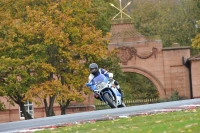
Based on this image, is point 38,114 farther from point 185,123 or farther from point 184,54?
point 185,123

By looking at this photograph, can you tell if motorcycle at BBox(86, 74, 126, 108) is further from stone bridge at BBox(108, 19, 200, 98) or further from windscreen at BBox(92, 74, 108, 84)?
stone bridge at BBox(108, 19, 200, 98)

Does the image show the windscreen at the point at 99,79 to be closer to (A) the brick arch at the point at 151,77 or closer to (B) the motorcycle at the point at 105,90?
(B) the motorcycle at the point at 105,90

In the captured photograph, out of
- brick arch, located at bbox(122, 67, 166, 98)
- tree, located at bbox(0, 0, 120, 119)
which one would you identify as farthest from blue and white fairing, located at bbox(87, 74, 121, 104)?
brick arch, located at bbox(122, 67, 166, 98)

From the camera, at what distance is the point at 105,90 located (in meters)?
23.8

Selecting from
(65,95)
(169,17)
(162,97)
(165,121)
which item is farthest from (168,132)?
(169,17)

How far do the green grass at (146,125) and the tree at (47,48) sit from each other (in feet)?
61.5

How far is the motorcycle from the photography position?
23484mm

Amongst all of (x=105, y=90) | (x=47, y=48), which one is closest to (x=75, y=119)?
(x=105, y=90)

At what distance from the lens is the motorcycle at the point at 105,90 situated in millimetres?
23484

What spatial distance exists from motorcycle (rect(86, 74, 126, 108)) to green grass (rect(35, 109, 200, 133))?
576cm

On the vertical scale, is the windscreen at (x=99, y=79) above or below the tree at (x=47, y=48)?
below

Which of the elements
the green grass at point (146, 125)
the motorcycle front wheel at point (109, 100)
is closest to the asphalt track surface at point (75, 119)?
the green grass at point (146, 125)

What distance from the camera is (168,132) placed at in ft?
42.5

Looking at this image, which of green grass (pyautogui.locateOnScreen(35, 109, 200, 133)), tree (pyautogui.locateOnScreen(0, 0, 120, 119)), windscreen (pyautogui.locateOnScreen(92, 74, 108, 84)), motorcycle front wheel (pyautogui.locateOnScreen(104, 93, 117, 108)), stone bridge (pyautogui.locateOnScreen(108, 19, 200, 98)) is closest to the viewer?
green grass (pyautogui.locateOnScreen(35, 109, 200, 133))
